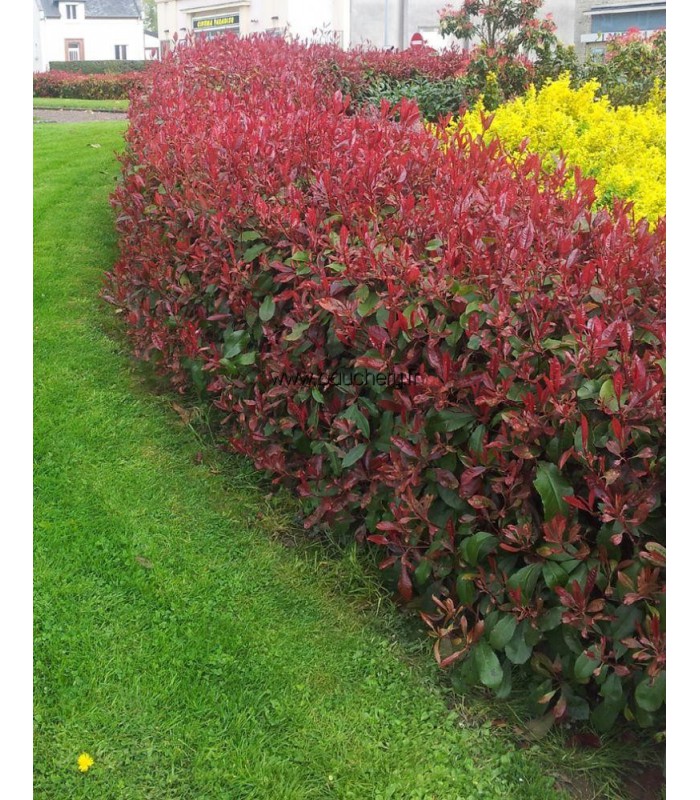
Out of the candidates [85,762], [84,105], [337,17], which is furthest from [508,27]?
[337,17]

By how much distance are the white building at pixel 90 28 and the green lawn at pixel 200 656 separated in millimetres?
57820

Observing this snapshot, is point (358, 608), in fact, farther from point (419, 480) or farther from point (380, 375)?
point (380, 375)

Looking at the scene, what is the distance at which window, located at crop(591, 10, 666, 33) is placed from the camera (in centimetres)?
2392

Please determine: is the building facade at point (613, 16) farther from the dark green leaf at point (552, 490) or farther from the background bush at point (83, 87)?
the dark green leaf at point (552, 490)

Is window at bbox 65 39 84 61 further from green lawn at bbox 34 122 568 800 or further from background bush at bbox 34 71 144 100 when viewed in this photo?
green lawn at bbox 34 122 568 800

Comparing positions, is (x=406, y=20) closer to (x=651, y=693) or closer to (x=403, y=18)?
(x=403, y=18)

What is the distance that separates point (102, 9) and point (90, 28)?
1535mm

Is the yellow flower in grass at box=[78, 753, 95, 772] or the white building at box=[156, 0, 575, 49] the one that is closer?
the yellow flower in grass at box=[78, 753, 95, 772]

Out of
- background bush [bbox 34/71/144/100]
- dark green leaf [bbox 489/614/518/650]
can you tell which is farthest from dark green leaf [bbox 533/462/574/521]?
background bush [bbox 34/71/144/100]

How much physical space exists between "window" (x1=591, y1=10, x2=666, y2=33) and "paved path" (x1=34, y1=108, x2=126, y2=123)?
15747mm

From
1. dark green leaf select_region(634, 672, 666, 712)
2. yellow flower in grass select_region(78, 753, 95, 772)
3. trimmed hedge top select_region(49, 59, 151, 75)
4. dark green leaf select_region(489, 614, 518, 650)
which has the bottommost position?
yellow flower in grass select_region(78, 753, 95, 772)

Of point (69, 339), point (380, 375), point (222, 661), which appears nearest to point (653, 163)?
point (380, 375)

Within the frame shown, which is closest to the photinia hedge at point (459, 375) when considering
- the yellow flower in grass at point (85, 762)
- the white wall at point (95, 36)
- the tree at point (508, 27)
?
the yellow flower in grass at point (85, 762)

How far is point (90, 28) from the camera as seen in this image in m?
55.3
